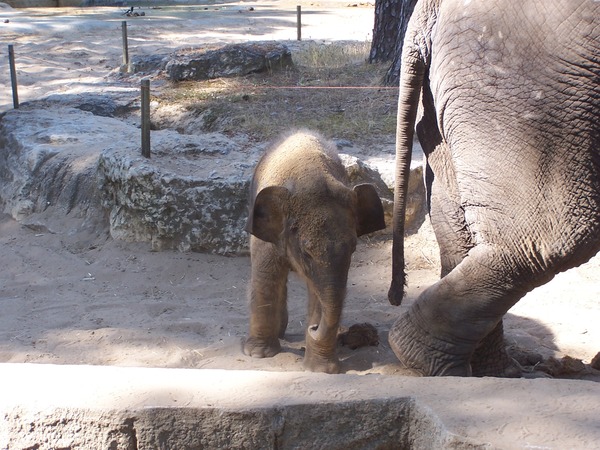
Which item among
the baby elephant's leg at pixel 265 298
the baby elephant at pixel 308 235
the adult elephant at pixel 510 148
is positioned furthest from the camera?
the baby elephant's leg at pixel 265 298

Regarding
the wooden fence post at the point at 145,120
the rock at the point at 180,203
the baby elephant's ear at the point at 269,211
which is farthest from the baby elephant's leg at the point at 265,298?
the wooden fence post at the point at 145,120

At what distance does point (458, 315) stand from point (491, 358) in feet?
2.27

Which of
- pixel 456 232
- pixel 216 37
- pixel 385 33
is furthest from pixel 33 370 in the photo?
pixel 216 37

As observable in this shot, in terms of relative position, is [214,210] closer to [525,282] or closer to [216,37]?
[525,282]

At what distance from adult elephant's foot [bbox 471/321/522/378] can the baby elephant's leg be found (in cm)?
110

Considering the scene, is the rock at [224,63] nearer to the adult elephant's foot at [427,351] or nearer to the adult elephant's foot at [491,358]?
the adult elephant's foot at [491,358]

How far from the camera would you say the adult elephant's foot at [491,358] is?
448 centimetres

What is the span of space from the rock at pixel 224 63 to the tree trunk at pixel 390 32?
1.28 meters

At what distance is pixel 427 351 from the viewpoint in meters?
4.09

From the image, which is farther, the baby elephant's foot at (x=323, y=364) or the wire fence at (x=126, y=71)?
the wire fence at (x=126, y=71)

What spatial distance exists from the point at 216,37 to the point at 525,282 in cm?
1417

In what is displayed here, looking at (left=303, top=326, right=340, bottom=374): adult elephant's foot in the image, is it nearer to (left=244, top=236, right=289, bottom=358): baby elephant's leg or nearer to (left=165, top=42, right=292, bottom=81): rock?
(left=244, top=236, right=289, bottom=358): baby elephant's leg

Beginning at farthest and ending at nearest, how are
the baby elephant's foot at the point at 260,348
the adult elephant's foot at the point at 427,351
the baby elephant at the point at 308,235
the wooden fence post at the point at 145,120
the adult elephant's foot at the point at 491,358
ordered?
the wooden fence post at the point at 145,120, the baby elephant's foot at the point at 260,348, the adult elephant's foot at the point at 491,358, the baby elephant at the point at 308,235, the adult elephant's foot at the point at 427,351

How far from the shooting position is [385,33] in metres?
11.2
